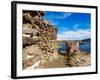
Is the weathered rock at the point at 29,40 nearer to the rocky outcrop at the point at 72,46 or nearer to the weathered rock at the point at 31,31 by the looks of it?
the weathered rock at the point at 31,31

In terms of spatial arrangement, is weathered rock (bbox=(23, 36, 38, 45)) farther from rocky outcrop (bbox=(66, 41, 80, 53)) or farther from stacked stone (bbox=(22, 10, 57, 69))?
rocky outcrop (bbox=(66, 41, 80, 53))

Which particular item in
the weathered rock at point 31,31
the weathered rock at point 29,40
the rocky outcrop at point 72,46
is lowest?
the rocky outcrop at point 72,46

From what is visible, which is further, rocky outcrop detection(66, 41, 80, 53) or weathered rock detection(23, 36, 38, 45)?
rocky outcrop detection(66, 41, 80, 53)

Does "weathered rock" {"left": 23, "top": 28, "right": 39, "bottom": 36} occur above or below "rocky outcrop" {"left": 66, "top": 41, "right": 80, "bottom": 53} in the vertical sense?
above

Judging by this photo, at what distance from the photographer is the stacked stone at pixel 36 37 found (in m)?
1.96

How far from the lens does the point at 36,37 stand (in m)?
1.99

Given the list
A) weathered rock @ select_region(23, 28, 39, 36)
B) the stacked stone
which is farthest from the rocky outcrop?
weathered rock @ select_region(23, 28, 39, 36)

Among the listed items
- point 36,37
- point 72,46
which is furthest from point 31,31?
point 72,46

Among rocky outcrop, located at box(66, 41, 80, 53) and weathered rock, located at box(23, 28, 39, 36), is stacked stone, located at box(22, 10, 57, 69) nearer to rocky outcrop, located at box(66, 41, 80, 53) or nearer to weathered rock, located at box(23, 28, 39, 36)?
weathered rock, located at box(23, 28, 39, 36)

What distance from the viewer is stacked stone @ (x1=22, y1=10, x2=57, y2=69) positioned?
1.96 m

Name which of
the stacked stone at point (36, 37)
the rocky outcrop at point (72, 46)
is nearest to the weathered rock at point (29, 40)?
the stacked stone at point (36, 37)

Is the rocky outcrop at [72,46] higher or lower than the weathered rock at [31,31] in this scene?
lower

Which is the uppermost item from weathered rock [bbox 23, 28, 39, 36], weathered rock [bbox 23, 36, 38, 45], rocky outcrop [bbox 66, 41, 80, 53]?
weathered rock [bbox 23, 28, 39, 36]

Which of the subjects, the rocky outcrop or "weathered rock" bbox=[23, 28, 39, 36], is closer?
"weathered rock" bbox=[23, 28, 39, 36]
